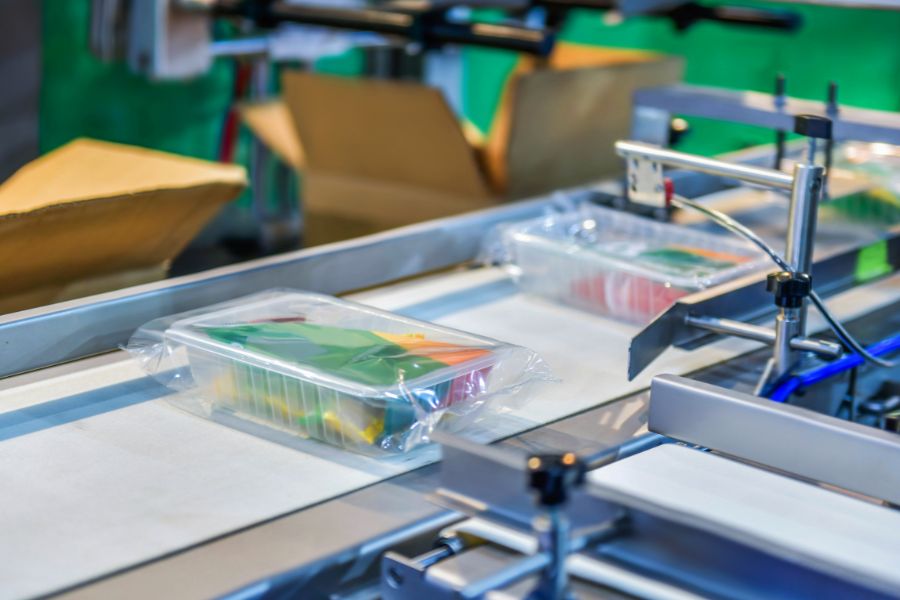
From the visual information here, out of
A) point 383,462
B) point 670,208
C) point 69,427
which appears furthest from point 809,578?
point 670,208

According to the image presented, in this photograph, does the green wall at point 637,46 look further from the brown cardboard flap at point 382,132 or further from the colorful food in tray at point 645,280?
the colorful food in tray at point 645,280

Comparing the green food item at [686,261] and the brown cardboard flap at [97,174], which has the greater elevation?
the brown cardboard flap at [97,174]

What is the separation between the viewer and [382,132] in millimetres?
2258

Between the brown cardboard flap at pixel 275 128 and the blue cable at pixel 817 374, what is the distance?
4.96ft

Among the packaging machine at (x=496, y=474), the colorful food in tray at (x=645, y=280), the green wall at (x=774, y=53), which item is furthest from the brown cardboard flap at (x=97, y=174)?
the green wall at (x=774, y=53)

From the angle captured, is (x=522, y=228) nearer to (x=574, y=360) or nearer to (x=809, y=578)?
(x=574, y=360)

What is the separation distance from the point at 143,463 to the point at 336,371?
0.19m

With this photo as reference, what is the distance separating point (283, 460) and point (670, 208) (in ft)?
3.12

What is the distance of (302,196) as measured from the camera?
8.01ft

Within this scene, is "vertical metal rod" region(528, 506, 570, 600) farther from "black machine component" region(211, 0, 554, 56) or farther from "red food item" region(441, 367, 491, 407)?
"black machine component" region(211, 0, 554, 56)

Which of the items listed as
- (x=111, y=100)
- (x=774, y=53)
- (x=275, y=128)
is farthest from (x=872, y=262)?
(x=111, y=100)

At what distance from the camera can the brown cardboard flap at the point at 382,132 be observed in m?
2.15

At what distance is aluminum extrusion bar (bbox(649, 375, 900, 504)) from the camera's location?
980 millimetres

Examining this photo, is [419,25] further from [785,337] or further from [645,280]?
[785,337]
